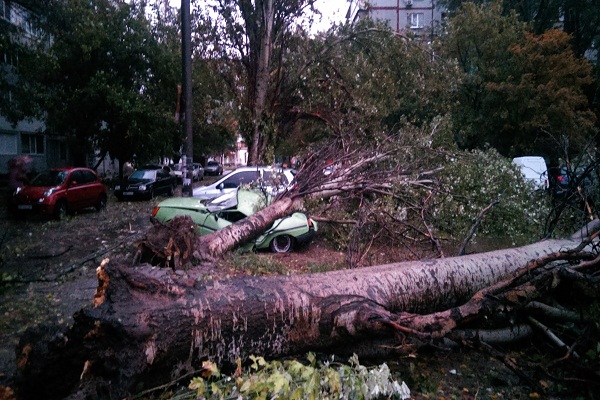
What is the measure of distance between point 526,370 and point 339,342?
1.71 meters

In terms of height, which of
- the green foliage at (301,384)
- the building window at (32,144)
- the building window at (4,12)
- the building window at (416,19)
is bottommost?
the green foliage at (301,384)

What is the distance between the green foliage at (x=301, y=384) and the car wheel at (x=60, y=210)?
11.4 metres

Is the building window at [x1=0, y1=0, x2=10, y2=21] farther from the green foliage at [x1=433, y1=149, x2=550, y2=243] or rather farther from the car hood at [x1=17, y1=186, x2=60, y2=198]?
the green foliage at [x1=433, y1=149, x2=550, y2=243]

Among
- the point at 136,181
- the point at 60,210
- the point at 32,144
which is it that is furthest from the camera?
the point at 32,144

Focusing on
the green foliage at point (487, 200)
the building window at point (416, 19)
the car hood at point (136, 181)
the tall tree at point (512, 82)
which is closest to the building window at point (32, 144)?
the car hood at point (136, 181)

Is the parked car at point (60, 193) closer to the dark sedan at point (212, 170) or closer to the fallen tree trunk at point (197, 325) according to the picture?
the fallen tree trunk at point (197, 325)

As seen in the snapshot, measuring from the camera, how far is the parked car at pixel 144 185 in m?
19.3

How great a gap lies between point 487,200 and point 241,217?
400 cm

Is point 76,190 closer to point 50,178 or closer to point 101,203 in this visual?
point 50,178

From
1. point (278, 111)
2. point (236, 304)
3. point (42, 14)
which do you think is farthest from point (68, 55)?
point (236, 304)

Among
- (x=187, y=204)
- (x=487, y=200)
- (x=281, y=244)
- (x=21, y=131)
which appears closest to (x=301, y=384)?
(x=281, y=244)

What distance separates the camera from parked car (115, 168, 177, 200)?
1933 centimetres

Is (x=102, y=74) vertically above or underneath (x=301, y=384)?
above

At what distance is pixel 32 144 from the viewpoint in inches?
993
